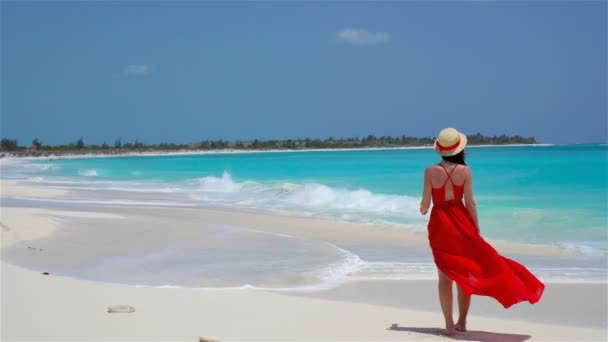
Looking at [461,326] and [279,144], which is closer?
[461,326]

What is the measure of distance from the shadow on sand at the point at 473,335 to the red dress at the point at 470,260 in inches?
16.5

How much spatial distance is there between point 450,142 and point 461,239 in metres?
0.66

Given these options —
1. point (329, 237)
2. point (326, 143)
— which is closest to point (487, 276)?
point (329, 237)

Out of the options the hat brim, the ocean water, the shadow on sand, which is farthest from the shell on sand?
the hat brim

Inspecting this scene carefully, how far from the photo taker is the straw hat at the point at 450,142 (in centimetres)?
466

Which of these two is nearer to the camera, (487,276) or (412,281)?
(487,276)

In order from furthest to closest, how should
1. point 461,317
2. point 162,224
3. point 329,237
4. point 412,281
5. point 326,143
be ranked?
1. point 326,143
2. point 162,224
3. point 329,237
4. point 412,281
5. point 461,317

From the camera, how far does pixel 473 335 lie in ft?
16.2

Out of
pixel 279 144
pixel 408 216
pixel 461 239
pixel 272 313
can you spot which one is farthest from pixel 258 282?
pixel 279 144

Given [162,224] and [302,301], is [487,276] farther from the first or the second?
[162,224]

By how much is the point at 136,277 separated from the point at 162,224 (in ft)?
18.3

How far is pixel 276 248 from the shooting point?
9.87 meters

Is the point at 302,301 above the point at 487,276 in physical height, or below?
below

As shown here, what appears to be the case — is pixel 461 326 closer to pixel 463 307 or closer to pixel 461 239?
pixel 463 307
